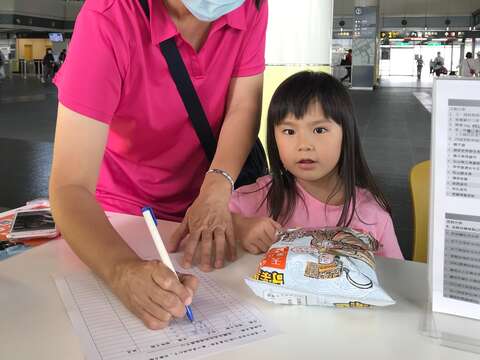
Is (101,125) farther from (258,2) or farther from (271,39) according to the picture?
(271,39)

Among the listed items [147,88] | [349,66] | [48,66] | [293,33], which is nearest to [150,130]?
[147,88]

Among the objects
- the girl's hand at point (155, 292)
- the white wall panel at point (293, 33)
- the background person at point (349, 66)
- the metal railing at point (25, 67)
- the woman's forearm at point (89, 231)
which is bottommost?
the girl's hand at point (155, 292)

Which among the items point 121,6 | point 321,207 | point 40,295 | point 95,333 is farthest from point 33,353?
point 321,207

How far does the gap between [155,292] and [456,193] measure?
1.65 feet

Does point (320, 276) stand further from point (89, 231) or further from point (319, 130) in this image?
point (319, 130)

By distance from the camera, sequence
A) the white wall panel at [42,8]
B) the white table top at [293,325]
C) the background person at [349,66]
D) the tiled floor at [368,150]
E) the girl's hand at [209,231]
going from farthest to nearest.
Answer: the white wall panel at [42,8]
the background person at [349,66]
the tiled floor at [368,150]
the girl's hand at [209,231]
the white table top at [293,325]

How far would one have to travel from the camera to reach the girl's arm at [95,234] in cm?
82

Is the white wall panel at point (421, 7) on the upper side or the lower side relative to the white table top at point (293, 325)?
upper

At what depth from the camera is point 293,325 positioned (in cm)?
84

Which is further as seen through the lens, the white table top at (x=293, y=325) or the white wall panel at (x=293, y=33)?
the white wall panel at (x=293, y=33)

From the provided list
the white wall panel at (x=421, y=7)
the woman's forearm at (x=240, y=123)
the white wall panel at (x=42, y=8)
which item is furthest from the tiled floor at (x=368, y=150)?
the white wall panel at (x=42, y=8)

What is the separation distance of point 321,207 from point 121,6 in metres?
0.81

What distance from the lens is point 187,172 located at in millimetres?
1543

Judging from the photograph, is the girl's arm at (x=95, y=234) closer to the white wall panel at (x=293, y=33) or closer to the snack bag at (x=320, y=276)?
the snack bag at (x=320, y=276)
